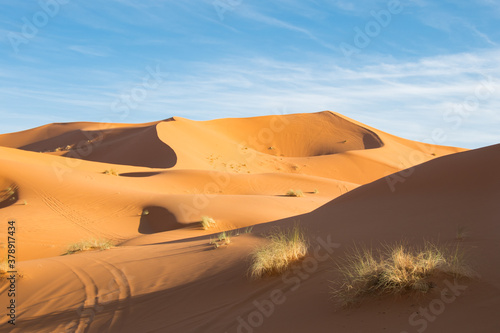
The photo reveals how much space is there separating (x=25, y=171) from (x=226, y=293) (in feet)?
61.5

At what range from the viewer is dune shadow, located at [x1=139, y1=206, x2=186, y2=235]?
687 inches

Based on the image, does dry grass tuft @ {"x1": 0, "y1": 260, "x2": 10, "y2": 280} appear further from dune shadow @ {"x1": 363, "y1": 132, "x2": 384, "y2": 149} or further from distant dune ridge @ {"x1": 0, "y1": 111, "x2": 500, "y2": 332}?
dune shadow @ {"x1": 363, "y1": 132, "x2": 384, "y2": 149}

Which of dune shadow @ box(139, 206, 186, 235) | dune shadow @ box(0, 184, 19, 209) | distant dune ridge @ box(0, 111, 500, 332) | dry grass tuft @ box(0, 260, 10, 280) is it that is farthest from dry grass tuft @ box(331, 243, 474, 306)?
dune shadow @ box(0, 184, 19, 209)

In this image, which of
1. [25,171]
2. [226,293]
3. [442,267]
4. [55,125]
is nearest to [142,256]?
[226,293]

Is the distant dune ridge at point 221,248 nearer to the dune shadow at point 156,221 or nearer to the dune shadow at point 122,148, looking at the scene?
the dune shadow at point 156,221

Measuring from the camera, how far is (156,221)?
18.2 meters

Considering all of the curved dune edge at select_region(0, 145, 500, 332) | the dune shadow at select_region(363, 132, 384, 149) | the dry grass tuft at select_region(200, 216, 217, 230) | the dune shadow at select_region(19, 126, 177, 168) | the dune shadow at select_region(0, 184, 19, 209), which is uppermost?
the dune shadow at select_region(19, 126, 177, 168)

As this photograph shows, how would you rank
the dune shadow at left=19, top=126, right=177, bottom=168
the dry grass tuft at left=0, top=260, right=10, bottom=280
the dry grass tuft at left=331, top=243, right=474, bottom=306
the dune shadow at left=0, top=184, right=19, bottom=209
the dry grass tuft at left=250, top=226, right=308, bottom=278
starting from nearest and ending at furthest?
the dry grass tuft at left=331, top=243, right=474, bottom=306, the dry grass tuft at left=250, top=226, right=308, bottom=278, the dry grass tuft at left=0, top=260, right=10, bottom=280, the dune shadow at left=0, top=184, right=19, bottom=209, the dune shadow at left=19, top=126, right=177, bottom=168

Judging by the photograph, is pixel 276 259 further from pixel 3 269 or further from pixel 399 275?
pixel 3 269

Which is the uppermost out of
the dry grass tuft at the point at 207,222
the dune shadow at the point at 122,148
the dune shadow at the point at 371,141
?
the dune shadow at the point at 122,148

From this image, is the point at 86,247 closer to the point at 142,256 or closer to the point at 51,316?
the point at 142,256

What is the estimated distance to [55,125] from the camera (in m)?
Answer: 84.1

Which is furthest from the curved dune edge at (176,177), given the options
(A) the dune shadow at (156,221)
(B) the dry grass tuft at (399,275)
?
(B) the dry grass tuft at (399,275)

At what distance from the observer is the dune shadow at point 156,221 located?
17445 millimetres
